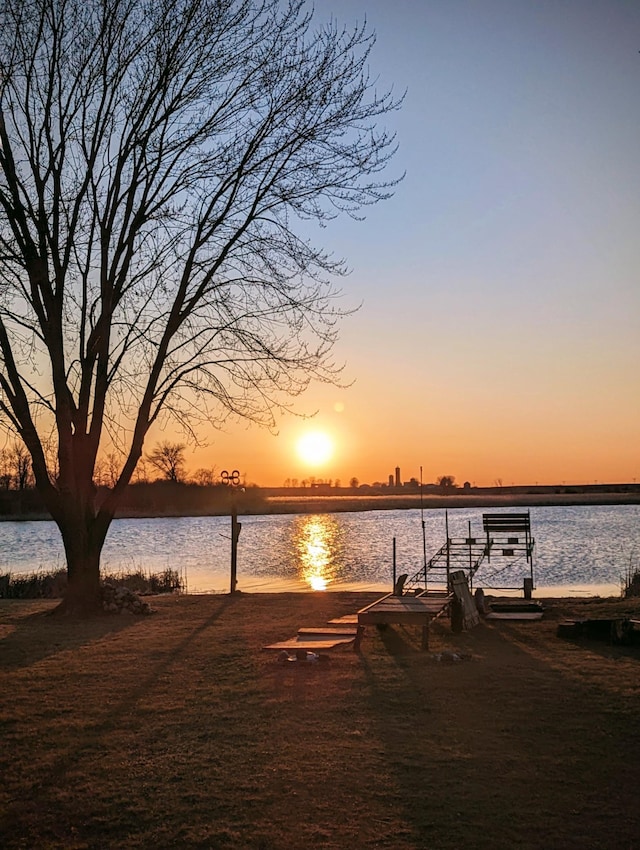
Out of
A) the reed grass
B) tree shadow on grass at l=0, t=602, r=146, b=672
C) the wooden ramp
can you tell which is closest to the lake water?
the reed grass

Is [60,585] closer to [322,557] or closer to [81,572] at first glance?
[81,572]

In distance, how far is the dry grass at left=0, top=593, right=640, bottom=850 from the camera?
538 cm

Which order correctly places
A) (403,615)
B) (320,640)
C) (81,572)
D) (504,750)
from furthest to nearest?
(81,572) < (403,615) < (320,640) < (504,750)

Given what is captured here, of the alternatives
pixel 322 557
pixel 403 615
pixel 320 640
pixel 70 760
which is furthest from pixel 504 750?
pixel 322 557

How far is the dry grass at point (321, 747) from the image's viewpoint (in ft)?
17.6

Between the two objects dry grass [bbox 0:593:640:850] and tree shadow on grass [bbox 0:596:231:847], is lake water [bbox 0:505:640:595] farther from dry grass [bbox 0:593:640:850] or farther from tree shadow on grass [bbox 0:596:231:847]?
tree shadow on grass [bbox 0:596:231:847]

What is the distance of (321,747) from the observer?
22.8 ft

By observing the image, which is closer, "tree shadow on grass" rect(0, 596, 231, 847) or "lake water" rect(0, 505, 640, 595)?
"tree shadow on grass" rect(0, 596, 231, 847)

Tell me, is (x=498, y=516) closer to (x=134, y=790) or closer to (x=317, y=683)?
(x=317, y=683)

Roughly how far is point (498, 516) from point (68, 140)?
13.6 meters

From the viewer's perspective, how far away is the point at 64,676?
1006cm

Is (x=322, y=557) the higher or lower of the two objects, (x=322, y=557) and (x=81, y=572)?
the lower

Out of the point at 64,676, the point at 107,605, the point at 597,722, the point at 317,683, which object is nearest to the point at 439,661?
the point at 317,683

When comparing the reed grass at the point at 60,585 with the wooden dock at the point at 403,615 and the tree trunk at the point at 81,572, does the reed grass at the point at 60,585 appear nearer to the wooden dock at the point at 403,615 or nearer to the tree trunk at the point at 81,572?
the tree trunk at the point at 81,572
